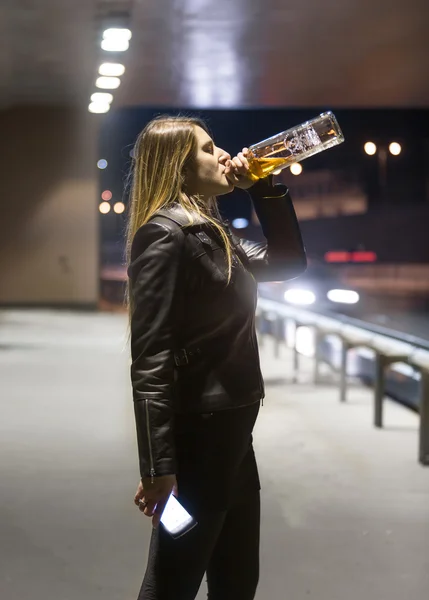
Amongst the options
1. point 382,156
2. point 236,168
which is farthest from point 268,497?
point 382,156

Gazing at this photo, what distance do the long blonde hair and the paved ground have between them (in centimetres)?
183

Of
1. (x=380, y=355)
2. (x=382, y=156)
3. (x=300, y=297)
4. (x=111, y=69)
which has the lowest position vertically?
(x=300, y=297)

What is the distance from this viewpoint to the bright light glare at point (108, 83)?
14991 mm

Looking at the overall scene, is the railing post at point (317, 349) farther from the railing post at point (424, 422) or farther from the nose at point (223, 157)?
the nose at point (223, 157)

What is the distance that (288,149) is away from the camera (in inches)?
107

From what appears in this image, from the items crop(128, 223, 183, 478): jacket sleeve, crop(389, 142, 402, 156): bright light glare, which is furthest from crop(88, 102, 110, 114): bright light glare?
crop(389, 142, 402, 156): bright light glare

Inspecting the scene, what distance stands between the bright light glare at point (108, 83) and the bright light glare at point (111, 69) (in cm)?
41

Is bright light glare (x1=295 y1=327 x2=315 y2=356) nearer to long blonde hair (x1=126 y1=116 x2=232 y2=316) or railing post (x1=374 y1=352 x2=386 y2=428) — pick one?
railing post (x1=374 y1=352 x2=386 y2=428)

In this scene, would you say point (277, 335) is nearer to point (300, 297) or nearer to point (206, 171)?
point (206, 171)

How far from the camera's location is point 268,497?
5.13m

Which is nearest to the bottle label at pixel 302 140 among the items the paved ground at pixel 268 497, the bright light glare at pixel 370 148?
the paved ground at pixel 268 497

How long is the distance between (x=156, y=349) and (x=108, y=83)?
13825 millimetres

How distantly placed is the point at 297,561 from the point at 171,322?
2158mm

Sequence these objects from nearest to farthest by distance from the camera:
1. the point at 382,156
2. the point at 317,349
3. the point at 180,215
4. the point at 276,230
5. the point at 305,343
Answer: the point at 180,215
the point at 276,230
the point at 317,349
the point at 305,343
the point at 382,156
